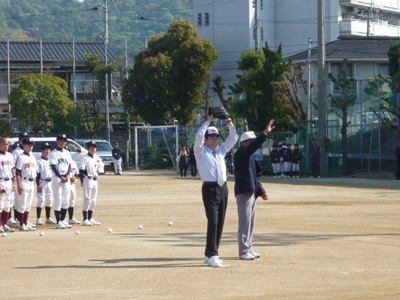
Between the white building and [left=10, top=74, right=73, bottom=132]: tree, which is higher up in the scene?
the white building

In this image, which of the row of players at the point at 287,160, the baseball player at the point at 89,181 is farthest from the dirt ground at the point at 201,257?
the row of players at the point at 287,160

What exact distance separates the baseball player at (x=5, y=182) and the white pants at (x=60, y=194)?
143 centimetres

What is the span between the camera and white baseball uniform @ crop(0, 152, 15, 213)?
16.8 m

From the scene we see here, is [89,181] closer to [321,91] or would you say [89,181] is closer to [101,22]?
Answer: [321,91]

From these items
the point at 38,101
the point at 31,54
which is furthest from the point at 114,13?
the point at 38,101

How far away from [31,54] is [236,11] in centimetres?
1904

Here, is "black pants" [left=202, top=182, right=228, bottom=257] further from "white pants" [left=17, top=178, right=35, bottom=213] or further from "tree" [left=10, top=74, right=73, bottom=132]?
"tree" [left=10, top=74, right=73, bottom=132]

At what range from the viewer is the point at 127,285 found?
10422 mm

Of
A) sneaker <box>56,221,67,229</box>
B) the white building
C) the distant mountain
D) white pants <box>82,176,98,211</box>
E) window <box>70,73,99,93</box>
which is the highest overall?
the distant mountain

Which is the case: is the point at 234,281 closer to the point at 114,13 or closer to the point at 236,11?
the point at 236,11

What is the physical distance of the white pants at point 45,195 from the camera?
19.0 metres

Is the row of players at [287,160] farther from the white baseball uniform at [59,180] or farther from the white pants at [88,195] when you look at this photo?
the white baseball uniform at [59,180]

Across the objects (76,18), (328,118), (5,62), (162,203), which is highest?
(76,18)

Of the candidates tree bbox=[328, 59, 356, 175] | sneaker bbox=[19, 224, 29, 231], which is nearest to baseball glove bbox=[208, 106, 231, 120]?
sneaker bbox=[19, 224, 29, 231]
